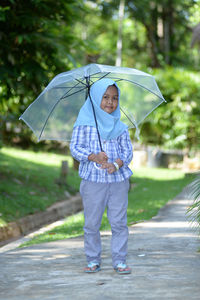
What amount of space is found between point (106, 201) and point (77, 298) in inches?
44.9

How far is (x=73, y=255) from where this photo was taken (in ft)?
20.0


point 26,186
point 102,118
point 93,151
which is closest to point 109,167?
point 93,151

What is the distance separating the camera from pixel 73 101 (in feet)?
19.9

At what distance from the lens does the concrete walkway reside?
173 inches

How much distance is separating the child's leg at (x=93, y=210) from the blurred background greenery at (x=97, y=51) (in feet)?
7.08

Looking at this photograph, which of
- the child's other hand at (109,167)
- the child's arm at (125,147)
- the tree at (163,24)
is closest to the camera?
the child's other hand at (109,167)

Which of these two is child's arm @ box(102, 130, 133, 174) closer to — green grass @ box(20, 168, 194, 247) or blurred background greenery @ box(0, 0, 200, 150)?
green grass @ box(20, 168, 194, 247)

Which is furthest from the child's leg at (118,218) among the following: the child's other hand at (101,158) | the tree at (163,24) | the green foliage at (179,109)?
the tree at (163,24)

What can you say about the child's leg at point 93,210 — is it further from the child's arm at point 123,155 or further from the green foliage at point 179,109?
the green foliage at point 179,109

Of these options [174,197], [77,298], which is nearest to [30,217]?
[174,197]

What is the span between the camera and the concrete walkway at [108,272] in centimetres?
439

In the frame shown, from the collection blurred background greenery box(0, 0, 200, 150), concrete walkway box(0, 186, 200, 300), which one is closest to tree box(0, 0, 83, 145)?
blurred background greenery box(0, 0, 200, 150)

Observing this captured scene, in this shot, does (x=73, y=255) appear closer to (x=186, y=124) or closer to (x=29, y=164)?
(x=29, y=164)

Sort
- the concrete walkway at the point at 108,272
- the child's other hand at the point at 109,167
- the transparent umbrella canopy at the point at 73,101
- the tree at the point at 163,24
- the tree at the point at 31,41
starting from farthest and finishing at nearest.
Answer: the tree at the point at 163,24 → the tree at the point at 31,41 → the transparent umbrella canopy at the point at 73,101 → the child's other hand at the point at 109,167 → the concrete walkway at the point at 108,272
